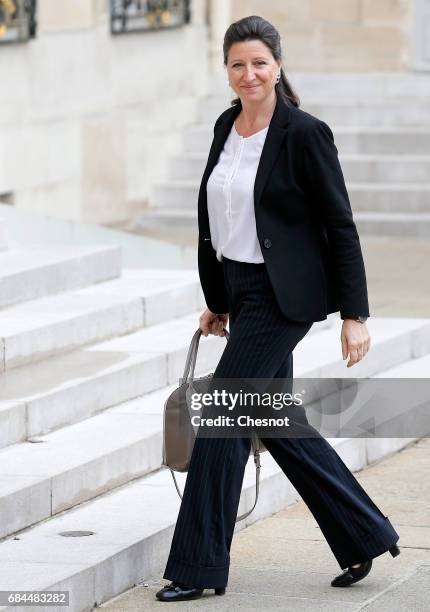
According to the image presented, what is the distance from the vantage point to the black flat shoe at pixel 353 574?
5133 millimetres

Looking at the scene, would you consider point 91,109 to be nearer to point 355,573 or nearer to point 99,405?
point 99,405

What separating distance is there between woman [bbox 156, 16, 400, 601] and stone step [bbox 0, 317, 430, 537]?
27.2 inches

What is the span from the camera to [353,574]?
5.14 m

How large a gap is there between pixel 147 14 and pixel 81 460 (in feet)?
28.6

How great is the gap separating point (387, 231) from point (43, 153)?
3186 mm

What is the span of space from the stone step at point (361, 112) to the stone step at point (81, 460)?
25.8 feet

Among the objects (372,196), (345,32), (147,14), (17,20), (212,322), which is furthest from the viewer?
(345,32)

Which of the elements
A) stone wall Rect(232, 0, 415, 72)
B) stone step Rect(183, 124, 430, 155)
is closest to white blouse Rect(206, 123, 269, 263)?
stone step Rect(183, 124, 430, 155)

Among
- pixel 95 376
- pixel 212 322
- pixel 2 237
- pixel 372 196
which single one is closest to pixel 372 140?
pixel 372 196

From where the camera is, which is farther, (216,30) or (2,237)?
(216,30)

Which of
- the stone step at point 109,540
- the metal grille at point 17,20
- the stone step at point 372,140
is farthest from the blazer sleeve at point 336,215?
the stone step at point 372,140

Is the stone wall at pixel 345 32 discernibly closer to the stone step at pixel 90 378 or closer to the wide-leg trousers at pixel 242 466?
the stone step at pixel 90 378

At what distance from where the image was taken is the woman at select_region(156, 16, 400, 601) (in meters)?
4.82

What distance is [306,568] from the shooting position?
540cm
